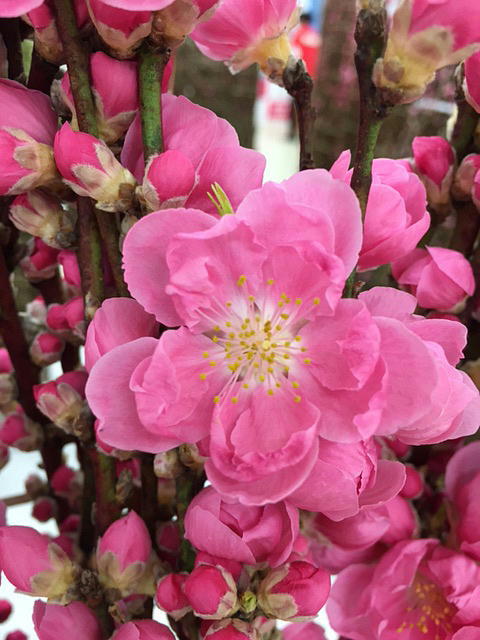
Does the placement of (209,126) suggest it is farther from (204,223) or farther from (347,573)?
(347,573)

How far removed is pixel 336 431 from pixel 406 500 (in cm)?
14

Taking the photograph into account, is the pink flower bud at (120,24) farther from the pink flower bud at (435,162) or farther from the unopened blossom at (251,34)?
the pink flower bud at (435,162)

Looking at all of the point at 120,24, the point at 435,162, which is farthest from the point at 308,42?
the point at 120,24

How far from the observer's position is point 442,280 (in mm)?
322

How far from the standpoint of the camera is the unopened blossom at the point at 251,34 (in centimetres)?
28

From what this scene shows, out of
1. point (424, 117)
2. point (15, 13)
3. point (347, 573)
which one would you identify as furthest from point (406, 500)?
point (424, 117)

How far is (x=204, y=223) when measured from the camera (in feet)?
0.76

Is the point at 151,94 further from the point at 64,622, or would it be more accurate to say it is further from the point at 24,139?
the point at 64,622

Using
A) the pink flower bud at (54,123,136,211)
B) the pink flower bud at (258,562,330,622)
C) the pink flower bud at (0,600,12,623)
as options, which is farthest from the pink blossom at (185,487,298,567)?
the pink flower bud at (0,600,12,623)

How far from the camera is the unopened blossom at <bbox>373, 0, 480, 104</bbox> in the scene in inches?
8.6

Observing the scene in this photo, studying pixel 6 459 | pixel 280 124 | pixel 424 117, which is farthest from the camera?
pixel 280 124

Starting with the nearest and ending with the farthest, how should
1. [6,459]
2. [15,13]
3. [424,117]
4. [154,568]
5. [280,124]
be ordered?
1. [15,13]
2. [154,568]
3. [6,459]
4. [424,117]
5. [280,124]

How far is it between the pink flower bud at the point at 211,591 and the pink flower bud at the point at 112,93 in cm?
16

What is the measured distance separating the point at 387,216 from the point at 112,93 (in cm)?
10
